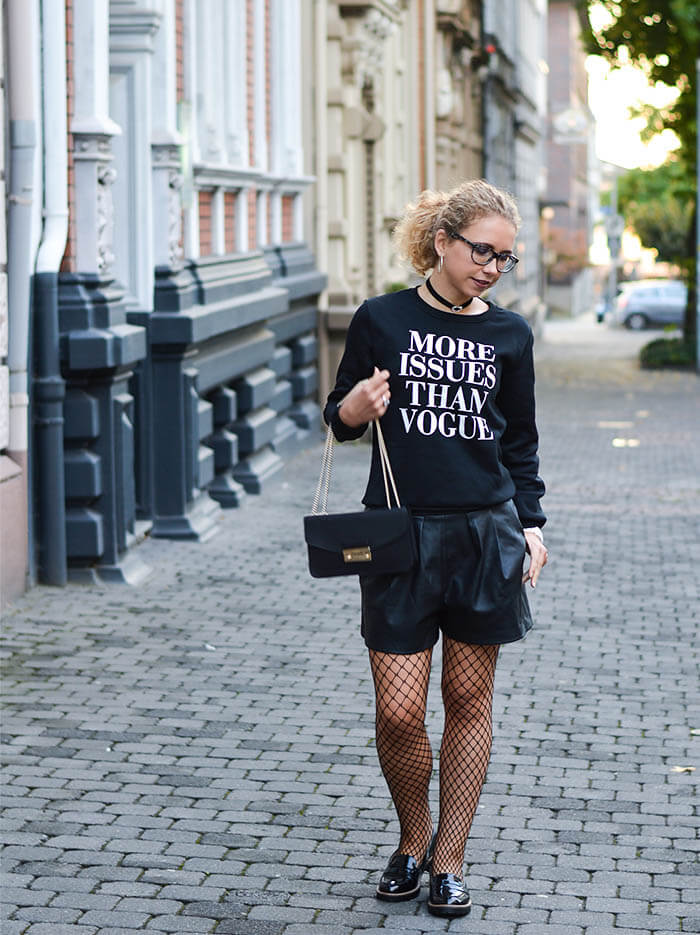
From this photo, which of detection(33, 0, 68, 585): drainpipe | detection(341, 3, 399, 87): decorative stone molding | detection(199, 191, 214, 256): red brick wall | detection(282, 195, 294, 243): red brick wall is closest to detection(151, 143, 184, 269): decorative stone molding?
detection(199, 191, 214, 256): red brick wall

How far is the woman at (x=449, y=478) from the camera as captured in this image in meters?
4.77

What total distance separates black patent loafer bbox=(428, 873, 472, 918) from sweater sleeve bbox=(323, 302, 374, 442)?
4.03 feet

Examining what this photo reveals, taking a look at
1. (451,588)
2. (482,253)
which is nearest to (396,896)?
(451,588)

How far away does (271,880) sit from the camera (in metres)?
5.24

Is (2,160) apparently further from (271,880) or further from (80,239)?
(271,880)

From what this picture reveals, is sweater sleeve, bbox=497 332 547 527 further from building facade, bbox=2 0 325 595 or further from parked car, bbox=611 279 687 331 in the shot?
parked car, bbox=611 279 687 331

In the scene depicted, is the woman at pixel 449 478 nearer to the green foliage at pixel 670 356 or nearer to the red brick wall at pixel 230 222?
the red brick wall at pixel 230 222

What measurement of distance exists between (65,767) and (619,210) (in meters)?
73.1

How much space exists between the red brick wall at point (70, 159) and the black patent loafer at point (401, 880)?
17.7 feet

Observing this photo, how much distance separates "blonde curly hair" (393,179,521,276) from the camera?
4.74 meters

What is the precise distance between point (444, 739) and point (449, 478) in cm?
76

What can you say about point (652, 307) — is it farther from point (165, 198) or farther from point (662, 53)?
point (165, 198)

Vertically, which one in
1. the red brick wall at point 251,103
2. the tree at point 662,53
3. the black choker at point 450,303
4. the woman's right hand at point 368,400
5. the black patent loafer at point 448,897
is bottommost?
the black patent loafer at point 448,897

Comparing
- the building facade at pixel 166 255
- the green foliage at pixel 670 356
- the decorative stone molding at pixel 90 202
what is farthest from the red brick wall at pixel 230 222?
the green foliage at pixel 670 356
